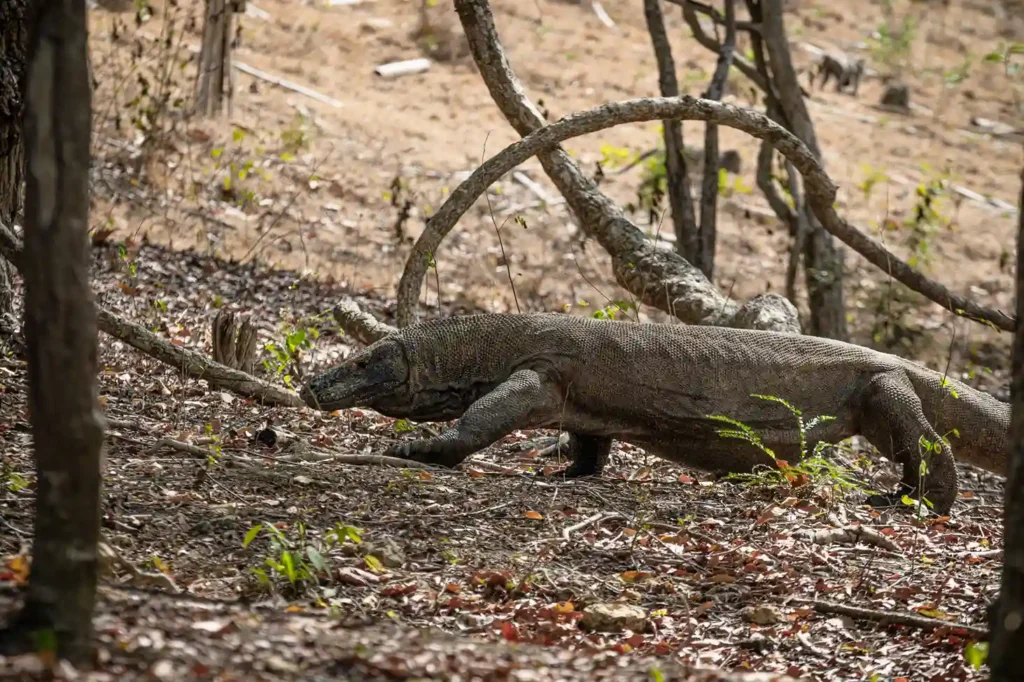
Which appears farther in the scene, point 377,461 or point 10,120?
point 10,120

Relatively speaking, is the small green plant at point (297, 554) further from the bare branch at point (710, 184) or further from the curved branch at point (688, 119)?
the bare branch at point (710, 184)

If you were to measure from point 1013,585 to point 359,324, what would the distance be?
418cm

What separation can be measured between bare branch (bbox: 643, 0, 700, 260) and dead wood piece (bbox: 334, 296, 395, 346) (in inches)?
137

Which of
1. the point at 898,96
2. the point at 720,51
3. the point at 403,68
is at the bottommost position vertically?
the point at 403,68

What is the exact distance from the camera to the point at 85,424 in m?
2.32

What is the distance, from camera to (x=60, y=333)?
229cm

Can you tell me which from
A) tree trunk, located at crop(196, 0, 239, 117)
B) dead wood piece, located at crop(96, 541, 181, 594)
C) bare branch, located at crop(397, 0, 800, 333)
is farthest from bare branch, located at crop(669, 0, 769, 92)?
dead wood piece, located at crop(96, 541, 181, 594)

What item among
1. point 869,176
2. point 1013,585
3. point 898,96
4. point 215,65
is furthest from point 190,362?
point 898,96

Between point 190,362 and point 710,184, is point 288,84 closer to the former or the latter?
point 710,184

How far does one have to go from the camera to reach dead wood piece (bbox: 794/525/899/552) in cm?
428

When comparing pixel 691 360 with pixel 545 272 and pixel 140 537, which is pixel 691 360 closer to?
pixel 140 537

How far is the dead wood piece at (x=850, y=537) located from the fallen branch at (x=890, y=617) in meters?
0.58

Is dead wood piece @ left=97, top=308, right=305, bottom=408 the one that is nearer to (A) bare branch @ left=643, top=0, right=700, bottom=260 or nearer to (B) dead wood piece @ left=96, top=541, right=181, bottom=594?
(B) dead wood piece @ left=96, top=541, right=181, bottom=594

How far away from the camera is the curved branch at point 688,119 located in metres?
6.37
